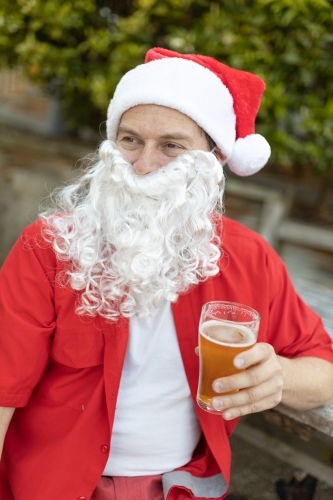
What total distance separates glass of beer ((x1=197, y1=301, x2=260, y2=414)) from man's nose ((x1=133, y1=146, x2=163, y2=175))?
51cm

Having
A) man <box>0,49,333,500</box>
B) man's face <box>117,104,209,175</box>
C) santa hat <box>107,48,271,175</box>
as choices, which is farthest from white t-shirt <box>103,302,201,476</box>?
santa hat <box>107,48,271,175</box>

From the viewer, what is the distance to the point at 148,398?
69.6 inches

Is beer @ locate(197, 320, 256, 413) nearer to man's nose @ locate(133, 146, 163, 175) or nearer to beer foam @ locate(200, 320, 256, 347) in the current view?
beer foam @ locate(200, 320, 256, 347)

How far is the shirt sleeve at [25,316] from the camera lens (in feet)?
5.38

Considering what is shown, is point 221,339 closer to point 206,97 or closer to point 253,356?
point 253,356

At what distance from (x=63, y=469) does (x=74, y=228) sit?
2.64 ft

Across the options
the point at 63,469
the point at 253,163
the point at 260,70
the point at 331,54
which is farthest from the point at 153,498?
the point at 331,54

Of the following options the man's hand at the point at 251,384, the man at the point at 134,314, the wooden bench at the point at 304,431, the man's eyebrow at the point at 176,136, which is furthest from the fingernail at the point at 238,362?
the man's eyebrow at the point at 176,136

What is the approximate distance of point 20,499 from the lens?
5.60 feet

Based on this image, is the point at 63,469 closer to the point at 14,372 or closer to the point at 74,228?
the point at 14,372

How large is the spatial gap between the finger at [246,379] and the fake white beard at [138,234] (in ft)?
1.36

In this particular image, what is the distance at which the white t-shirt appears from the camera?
177 cm

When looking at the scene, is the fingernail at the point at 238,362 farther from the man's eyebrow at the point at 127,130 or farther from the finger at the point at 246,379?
the man's eyebrow at the point at 127,130

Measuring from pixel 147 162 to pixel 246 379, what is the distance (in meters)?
0.77
